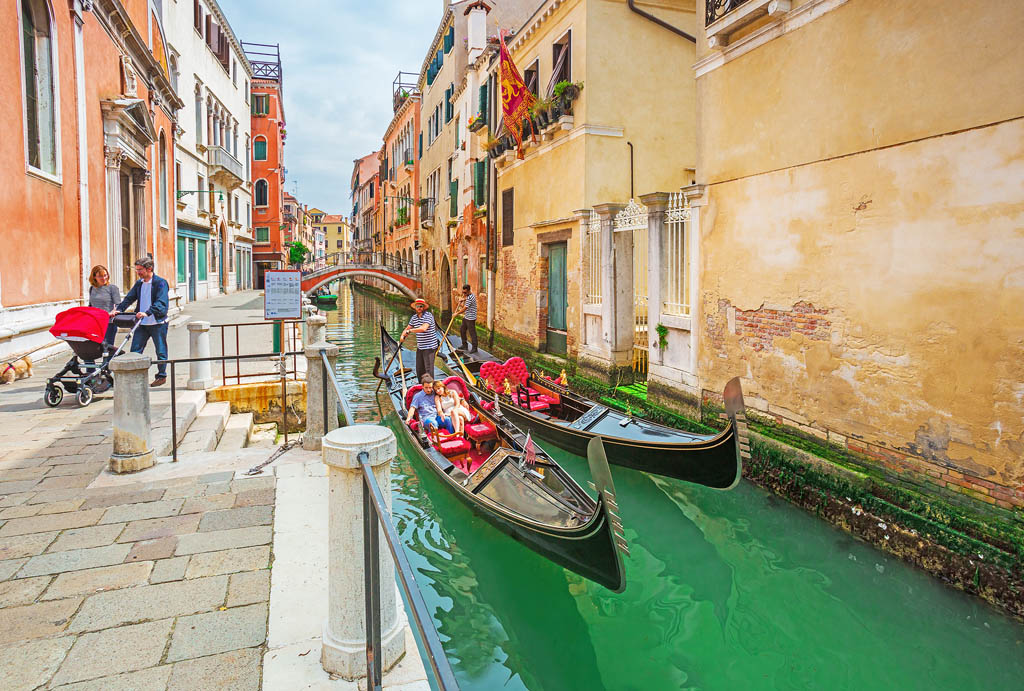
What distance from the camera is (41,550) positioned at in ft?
9.68

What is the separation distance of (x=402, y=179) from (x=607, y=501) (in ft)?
91.3

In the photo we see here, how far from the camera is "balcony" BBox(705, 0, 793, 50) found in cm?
543

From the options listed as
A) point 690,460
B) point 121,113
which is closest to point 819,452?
point 690,460

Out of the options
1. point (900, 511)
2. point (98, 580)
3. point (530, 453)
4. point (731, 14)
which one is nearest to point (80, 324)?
point (98, 580)

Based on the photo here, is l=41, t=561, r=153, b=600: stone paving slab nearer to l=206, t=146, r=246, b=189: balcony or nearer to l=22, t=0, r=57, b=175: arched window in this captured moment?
l=22, t=0, r=57, b=175: arched window

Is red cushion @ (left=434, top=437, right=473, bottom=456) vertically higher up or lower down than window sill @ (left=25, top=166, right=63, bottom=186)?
lower down

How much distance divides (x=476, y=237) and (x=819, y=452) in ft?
38.1

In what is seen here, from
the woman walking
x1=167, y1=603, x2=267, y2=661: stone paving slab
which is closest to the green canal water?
x1=167, y1=603, x2=267, y2=661: stone paving slab

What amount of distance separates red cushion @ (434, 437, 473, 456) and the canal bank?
8.67ft

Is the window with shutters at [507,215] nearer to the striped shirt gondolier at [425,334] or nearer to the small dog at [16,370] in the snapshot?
the striped shirt gondolier at [425,334]

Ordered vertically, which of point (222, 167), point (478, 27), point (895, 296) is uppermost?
point (478, 27)

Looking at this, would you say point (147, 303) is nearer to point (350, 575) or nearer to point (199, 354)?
point (199, 354)

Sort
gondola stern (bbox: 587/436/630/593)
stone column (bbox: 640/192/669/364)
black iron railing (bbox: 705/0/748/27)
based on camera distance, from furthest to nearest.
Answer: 1. stone column (bbox: 640/192/669/364)
2. black iron railing (bbox: 705/0/748/27)
3. gondola stern (bbox: 587/436/630/593)

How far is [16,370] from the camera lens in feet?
21.4
